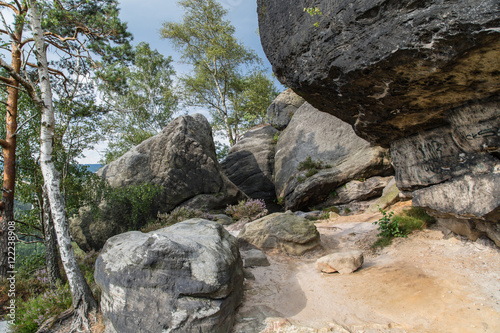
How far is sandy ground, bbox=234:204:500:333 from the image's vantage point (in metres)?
4.32

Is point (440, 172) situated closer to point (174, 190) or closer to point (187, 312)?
point (187, 312)

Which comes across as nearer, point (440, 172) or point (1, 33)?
point (440, 172)

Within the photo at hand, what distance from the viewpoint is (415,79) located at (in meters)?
4.82

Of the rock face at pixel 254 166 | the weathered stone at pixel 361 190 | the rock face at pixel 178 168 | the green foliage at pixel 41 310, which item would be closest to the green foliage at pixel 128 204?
the rock face at pixel 178 168

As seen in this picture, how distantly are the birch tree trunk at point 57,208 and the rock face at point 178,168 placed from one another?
7.14 meters

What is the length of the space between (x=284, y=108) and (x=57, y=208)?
1770 centimetres

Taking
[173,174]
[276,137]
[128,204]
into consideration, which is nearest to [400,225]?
[173,174]

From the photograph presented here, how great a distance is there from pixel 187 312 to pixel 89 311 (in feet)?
9.25

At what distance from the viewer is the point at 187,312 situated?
4.14 m

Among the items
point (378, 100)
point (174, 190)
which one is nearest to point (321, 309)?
point (378, 100)

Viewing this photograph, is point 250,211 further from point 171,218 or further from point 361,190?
point 361,190

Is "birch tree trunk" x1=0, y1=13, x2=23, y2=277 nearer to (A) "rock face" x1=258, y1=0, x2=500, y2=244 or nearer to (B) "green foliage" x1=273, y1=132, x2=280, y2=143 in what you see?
(A) "rock face" x1=258, y1=0, x2=500, y2=244

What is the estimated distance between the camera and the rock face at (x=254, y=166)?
Result: 19.6 m

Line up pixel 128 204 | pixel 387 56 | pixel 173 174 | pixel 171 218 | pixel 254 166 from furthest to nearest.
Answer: pixel 254 166 → pixel 173 174 → pixel 128 204 → pixel 171 218 → pixel 387 56
